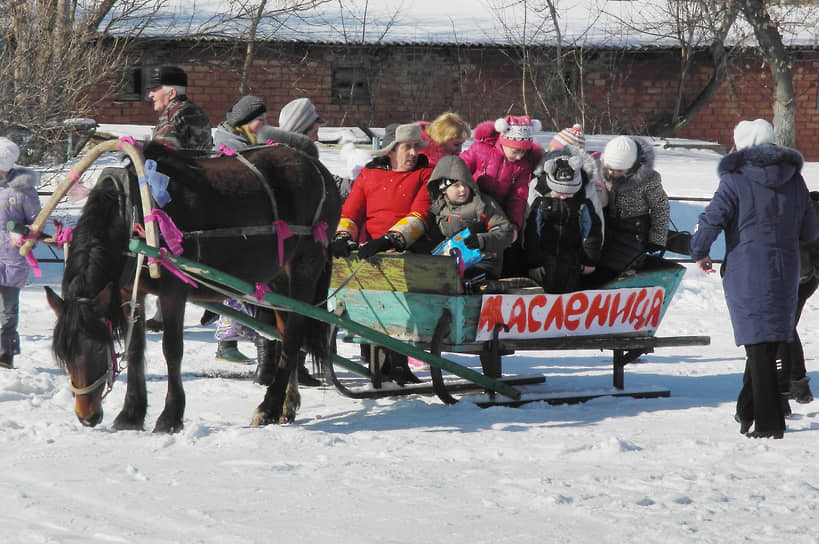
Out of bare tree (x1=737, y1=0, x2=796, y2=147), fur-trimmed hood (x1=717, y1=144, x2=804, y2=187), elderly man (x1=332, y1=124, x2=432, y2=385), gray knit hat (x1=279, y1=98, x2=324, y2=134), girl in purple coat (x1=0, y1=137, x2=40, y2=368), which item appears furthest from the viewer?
bare tree (x1=737, y1=0, x2=796, y2=147)

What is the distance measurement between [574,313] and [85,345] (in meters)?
2.92

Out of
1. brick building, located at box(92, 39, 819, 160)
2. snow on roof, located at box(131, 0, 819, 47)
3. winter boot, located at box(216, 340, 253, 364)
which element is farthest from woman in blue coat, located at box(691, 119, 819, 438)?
brick building, located at box(92, 39, 819, 160)

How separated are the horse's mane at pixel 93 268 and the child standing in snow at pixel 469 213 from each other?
203 centimetres

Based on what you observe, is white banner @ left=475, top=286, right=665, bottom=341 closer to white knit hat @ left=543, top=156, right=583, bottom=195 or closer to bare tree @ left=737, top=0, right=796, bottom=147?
white knit hat @ left=543, top=156, right=583, bottom=195

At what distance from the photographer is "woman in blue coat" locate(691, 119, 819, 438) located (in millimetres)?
5516

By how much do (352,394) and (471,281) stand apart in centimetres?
97

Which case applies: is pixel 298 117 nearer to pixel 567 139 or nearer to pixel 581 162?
pixel 567 139

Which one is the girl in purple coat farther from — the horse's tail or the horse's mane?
the horse's mane

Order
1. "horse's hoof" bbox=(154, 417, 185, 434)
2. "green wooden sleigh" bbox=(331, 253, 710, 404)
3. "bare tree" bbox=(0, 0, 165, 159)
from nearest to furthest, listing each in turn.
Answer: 1. "horse's hoof" bbox=(154, 417, 185, 434)
2. "green wooden sleigh" bbox=(331, 253, 710, 404)
3. "bare tree" bbox=(0, 0, 165, 159)

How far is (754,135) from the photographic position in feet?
18.4

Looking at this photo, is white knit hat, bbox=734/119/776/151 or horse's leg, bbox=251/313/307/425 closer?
white knit hat, bbox=734/119/776/151

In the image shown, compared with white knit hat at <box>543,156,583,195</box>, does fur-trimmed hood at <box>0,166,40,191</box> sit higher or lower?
lower

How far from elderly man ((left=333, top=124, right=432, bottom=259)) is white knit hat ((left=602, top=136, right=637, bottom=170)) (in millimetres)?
1184

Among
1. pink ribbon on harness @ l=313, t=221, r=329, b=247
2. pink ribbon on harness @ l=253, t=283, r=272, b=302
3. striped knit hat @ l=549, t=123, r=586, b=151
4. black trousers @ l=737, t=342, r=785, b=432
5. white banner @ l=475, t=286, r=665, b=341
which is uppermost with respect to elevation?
striped knit hat @ l=549, t=123, r=586, b=151
